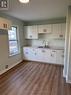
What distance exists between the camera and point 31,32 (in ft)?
18.4

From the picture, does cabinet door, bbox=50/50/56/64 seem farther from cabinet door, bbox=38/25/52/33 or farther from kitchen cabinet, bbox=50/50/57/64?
cabinet door, bbox=38/25/52/33

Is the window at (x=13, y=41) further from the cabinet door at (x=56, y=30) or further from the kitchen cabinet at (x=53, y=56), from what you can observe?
the cabinet door at (x=56, y=30)

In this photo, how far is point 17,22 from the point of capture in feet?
16.6

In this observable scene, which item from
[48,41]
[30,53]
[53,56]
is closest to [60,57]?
[53,56]

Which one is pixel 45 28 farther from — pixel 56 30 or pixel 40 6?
pixel 40 6

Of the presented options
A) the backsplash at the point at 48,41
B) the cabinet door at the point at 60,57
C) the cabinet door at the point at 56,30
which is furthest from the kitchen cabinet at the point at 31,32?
the cabinet door at the point at 60,57

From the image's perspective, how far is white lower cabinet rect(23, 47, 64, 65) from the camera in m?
4.79

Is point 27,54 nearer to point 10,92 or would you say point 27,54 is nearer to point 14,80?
point 14,80

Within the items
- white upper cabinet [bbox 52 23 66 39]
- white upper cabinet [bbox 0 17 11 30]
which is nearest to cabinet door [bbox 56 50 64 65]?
white upper cabinet [bbox 52 23 66 39]

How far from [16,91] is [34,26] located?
153 inches

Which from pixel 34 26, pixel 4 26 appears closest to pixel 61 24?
pixel 34 26

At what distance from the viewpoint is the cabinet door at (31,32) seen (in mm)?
5505

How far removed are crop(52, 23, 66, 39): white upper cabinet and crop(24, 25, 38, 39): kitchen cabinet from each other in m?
1.09

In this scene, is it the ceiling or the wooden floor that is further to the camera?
the ceiling
